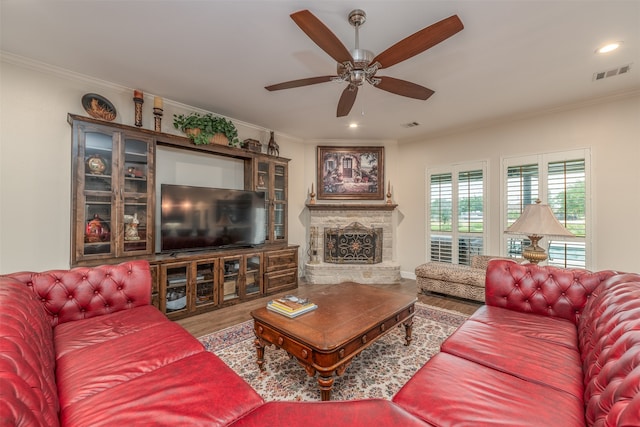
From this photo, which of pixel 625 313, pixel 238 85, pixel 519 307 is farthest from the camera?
pixel 238 85

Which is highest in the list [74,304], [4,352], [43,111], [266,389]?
[43,111]

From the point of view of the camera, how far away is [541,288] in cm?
219

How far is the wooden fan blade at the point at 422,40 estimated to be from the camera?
1584 millimetres

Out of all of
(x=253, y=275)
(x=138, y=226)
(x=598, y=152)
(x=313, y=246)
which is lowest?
(x=253, y=275)

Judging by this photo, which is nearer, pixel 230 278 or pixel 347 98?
pixel 347 98

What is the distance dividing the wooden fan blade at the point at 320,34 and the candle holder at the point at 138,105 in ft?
8.23

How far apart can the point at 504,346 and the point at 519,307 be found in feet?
2.70

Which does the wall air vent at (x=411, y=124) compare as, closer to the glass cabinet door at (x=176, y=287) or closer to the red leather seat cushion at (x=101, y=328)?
the glass cabinet door at (x=176, y=287)

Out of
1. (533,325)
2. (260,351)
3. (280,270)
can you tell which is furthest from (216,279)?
(533,325)

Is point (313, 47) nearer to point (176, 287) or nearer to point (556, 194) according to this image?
point (176, 287)

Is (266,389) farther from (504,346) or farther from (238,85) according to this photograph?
(238,85)

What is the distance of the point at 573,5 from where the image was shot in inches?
76.7

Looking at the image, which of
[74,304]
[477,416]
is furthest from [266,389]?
[74,304]

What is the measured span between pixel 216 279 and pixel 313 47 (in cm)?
293
